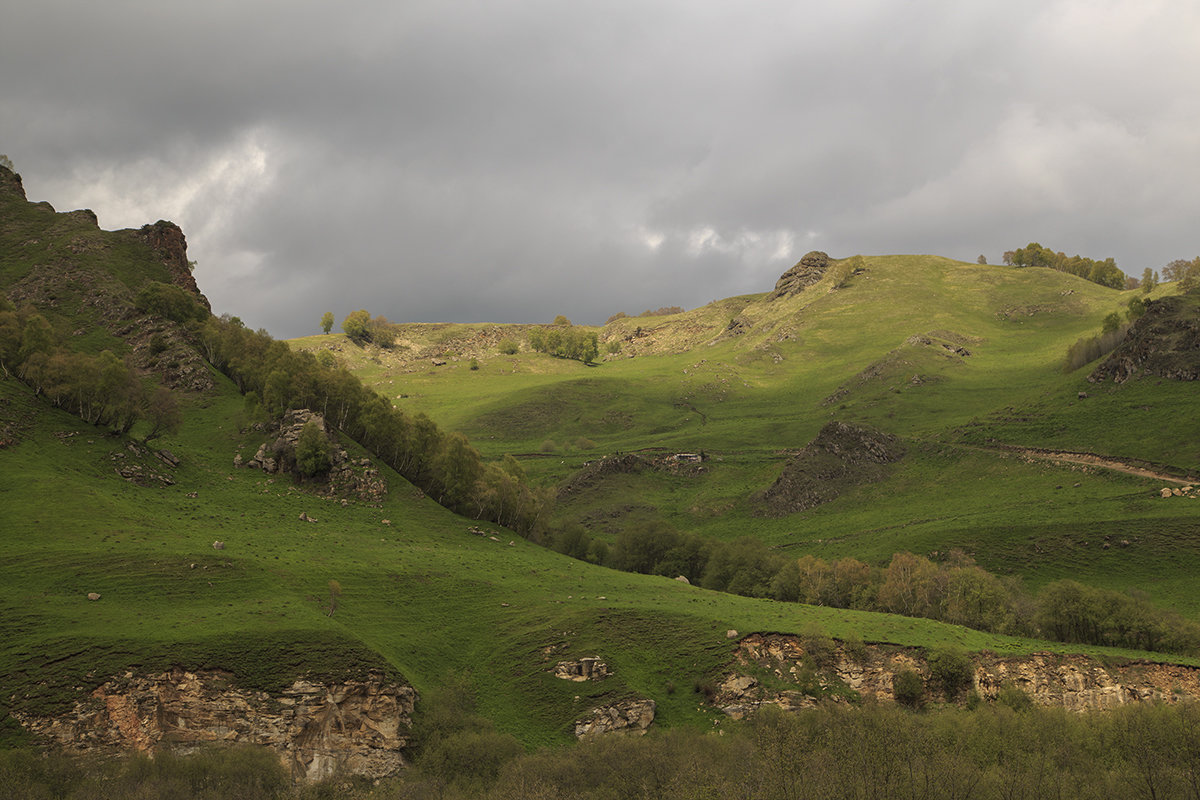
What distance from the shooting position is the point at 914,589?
85438 mm

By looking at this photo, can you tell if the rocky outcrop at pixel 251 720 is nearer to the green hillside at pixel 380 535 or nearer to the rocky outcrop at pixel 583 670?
the green hillside at pixel 380 535

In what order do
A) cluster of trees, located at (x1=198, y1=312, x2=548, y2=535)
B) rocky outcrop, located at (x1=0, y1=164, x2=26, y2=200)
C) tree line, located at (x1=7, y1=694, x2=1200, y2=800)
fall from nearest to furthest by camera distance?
1. tree line, located at (x1=7, y1=694, x2=1200, y2=800)
2. cluster of trees, located at (x1=198, y1=312, x2=548, y2=535)
3. rocky outcrop, located at (x1=0, y1=164, x2=26, y2=200)

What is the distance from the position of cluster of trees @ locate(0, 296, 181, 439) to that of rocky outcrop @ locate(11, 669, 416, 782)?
49.8 m

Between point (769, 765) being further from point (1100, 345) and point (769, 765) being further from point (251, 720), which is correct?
point (1100, 345)

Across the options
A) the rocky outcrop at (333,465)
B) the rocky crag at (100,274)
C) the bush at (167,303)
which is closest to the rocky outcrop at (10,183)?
the rocky crag at (100,274)

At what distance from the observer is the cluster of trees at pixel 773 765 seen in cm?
4053

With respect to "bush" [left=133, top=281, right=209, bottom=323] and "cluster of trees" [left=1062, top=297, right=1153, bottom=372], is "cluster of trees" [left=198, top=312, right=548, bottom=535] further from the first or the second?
"cluster of trees" [left=1062, top=297, right=1153, bottom=372]

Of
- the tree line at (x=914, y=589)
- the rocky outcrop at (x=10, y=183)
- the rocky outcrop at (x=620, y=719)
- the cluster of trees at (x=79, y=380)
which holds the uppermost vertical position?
the rocky outcrop at (x=10, y=183)

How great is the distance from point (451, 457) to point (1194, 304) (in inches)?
6436

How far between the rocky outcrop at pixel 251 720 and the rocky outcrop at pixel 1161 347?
16362 cm

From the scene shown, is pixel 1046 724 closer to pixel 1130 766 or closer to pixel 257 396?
pixel 1130 766

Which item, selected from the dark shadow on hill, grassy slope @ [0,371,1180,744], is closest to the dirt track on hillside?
the dark shadow on hill

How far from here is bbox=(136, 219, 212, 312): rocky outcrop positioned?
151125 millimetres

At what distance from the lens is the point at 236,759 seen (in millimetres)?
45969
